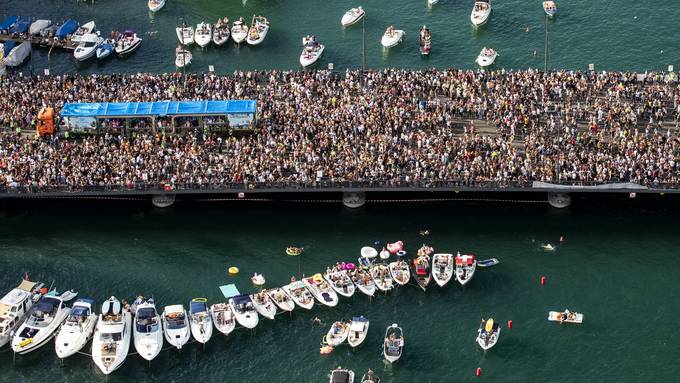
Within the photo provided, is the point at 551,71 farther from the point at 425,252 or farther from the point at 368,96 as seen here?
the point at 425,252

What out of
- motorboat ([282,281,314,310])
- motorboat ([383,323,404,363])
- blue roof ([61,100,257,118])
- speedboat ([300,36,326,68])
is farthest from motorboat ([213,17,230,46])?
motorboat ([383,323,404,363])

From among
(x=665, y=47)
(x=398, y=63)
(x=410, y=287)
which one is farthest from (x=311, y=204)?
(x=665, y=47)

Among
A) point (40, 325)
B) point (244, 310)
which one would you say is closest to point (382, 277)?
point (244, 310)

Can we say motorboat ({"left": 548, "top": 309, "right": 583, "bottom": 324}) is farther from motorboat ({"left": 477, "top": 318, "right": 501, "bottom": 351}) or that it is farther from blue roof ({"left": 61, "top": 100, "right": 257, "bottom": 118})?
blue roof ({"left": 61, "top": 100, "right": 257, "bottom": 118})

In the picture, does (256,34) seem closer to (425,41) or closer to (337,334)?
(425,41)

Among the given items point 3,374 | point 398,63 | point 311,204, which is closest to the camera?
point 3,374

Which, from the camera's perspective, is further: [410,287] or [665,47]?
[665,47]
